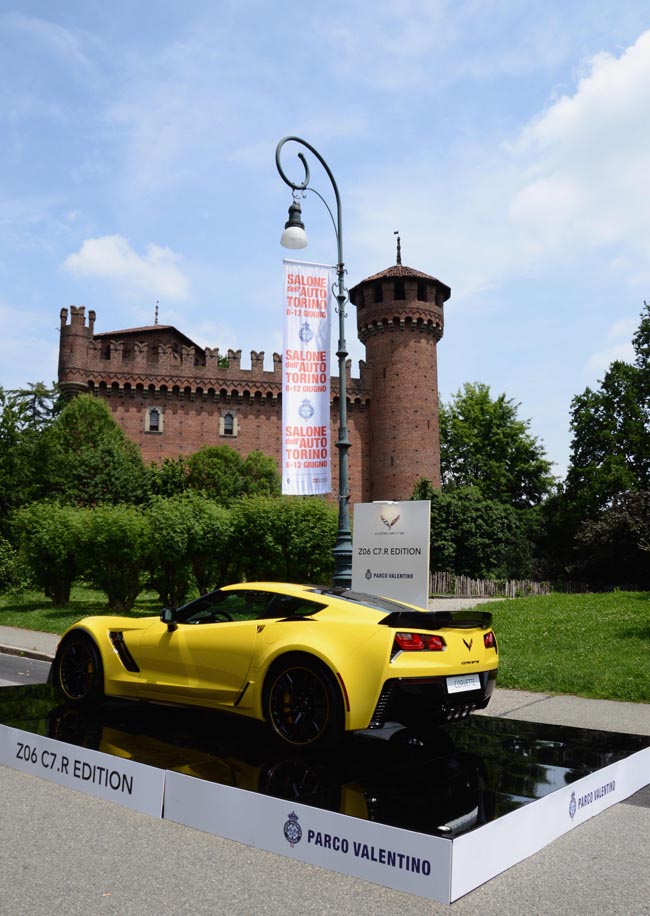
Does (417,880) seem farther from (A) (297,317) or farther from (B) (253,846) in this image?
(A) (297,317)

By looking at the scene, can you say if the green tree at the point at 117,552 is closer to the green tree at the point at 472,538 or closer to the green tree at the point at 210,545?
the green tree at the point at 210,545

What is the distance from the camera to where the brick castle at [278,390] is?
57.8 meters

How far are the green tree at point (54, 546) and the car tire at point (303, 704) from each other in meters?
19.3

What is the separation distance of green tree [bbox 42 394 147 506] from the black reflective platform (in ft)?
134

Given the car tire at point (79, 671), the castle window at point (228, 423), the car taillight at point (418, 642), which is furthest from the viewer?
the castle window at point (228, 423)

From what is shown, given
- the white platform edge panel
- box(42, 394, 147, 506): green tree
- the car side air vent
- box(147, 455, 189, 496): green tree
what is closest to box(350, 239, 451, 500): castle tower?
box(147, 455, 189, 496): green tree

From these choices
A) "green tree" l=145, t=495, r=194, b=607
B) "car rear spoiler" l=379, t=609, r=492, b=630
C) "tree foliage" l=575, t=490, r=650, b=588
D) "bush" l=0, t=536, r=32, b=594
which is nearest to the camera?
"car rear spoiler" l=379, t=609, r=492, b=630

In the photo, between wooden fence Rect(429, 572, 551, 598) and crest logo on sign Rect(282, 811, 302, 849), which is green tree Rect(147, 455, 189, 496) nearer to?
wooden fence Rect(429, 572, 551, 598)

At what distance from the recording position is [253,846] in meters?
4.38

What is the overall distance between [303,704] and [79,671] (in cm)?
260

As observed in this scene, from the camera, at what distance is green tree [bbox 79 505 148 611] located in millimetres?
22984

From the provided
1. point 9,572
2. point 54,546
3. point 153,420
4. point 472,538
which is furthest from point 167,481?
point 54,546

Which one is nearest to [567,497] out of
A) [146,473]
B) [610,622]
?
[146,473]

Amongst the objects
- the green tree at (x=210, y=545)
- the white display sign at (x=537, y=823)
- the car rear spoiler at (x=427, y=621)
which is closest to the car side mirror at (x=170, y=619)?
the car rear spoiler at (x=427, y=621)
